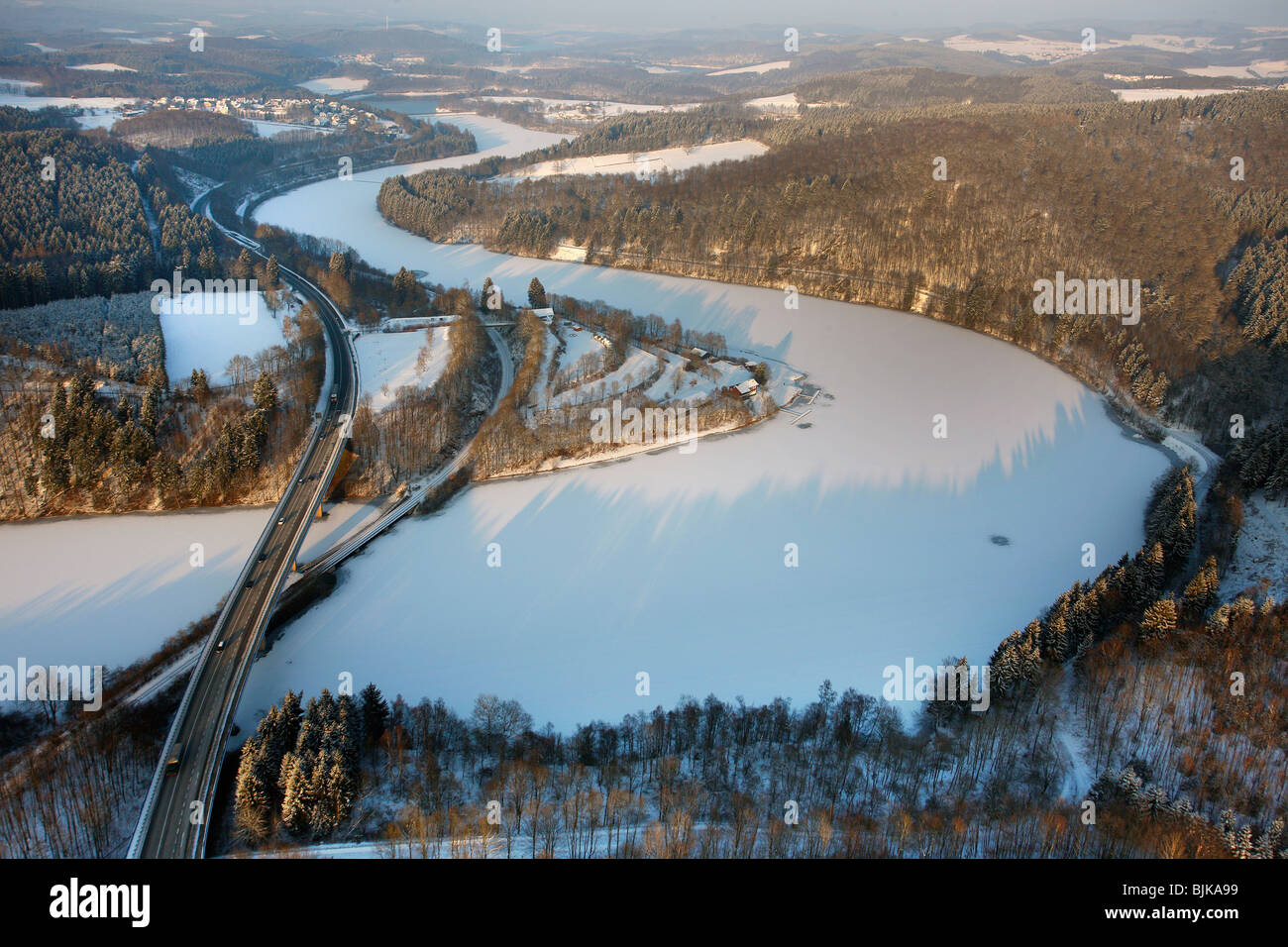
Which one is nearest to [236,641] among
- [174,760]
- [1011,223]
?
[174,760]

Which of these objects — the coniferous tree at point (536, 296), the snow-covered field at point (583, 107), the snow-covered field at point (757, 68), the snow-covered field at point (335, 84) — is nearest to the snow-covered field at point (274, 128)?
the snow-covered field at point (583, 107)

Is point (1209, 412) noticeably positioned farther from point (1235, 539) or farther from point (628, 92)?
point (628, 92)

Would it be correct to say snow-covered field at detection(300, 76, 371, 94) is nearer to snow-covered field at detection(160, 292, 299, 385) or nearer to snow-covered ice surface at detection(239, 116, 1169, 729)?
snow-covered field at detection(160, 292, 299, 385)

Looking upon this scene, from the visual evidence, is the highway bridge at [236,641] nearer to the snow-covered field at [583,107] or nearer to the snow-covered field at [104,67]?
the snow-covered field at [583,107]

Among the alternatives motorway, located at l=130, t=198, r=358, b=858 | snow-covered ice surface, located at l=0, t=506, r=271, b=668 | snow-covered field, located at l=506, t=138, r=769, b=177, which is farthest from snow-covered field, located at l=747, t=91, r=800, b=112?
snow-covered ice surface, located at l=0, t=506, r=271, b=668

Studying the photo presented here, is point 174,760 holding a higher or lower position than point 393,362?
lower

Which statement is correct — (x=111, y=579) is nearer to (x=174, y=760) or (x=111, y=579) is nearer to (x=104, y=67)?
(x=174, y=760)

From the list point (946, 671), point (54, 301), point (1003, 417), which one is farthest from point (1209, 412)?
point (54, 301)
